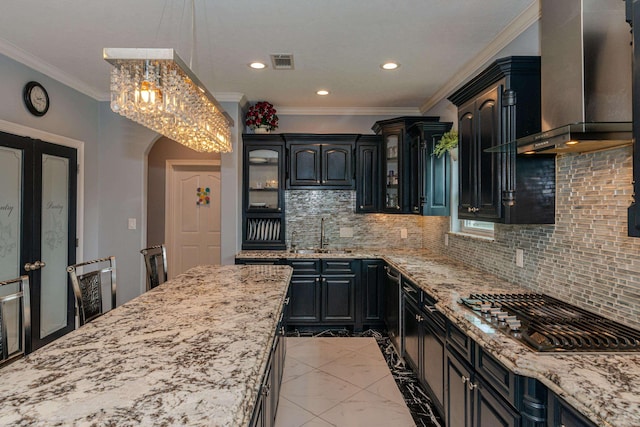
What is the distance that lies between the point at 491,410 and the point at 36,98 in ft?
13.7

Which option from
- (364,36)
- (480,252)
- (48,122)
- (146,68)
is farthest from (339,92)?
(48,122)

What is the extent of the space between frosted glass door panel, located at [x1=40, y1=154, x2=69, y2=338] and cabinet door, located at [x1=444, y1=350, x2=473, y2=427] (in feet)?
11.9

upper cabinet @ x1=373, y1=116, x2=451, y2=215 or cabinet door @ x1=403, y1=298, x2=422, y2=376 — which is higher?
upper cabinet @ x1=373, y1=116, x2=451, y2=215

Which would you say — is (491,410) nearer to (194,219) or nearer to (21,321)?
(21,321)

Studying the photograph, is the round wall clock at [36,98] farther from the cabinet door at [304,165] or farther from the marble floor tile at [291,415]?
the marble floor tile at [291,415]

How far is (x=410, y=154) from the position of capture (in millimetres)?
4109

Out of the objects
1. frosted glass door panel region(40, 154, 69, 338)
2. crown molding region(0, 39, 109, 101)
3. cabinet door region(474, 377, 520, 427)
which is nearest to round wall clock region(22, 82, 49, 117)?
crown molding region(0, 39, 109, 101)

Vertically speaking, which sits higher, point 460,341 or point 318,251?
point 318,251

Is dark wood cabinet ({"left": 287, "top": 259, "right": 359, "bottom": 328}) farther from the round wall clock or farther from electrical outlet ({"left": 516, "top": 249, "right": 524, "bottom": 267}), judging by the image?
the round wall clock

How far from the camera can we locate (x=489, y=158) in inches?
92.1

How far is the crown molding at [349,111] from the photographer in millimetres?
4718

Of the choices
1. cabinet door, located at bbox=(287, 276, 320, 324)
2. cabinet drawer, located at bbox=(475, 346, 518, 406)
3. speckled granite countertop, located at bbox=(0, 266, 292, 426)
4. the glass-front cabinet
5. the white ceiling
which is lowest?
cabinet door, located at bbox=(287, 276, 320, 324)

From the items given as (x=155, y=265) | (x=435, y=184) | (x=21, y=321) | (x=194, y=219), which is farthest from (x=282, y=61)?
(x=194, y=219)

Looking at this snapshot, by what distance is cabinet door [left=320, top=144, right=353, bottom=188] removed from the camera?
4.52 m
